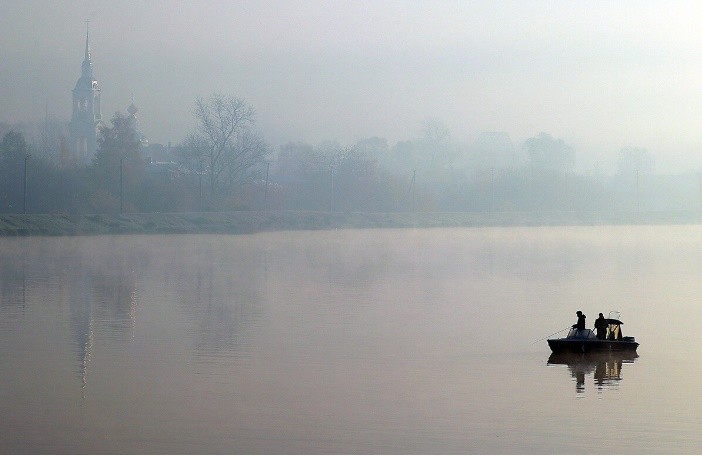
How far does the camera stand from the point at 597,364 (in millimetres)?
25828

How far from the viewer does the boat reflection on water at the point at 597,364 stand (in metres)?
23.6

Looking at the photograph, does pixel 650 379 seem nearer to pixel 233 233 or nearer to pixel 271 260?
pixel 271 260

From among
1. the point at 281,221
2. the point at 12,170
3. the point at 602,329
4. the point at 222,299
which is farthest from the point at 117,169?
the point at 602,329

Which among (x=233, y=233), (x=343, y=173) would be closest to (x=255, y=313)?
(x=233, y=233)

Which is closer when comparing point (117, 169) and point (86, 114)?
point (117, 169)

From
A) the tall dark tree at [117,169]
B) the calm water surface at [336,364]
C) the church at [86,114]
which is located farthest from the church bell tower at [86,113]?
the calm water surface at [336,364]

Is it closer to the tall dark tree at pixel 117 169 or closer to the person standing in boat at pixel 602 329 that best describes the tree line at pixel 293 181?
the tall dark tree at pixel 117 169

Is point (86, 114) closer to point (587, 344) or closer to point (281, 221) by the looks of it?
point (281, 221)

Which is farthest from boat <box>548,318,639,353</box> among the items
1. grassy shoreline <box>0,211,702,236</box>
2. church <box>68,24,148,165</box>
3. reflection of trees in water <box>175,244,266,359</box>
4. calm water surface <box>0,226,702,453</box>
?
church <box>68,24,148,165</box>

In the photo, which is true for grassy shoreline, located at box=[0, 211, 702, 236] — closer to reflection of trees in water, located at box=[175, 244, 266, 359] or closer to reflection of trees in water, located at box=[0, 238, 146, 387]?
reflection of trees in water, located at box=[0, 238, 146, 387]

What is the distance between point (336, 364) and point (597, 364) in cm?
587

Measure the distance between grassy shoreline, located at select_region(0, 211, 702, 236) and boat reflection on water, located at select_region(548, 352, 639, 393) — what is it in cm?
6559

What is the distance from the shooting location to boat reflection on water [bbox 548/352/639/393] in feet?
77.5

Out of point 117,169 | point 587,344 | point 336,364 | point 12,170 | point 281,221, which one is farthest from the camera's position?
point 281,221
